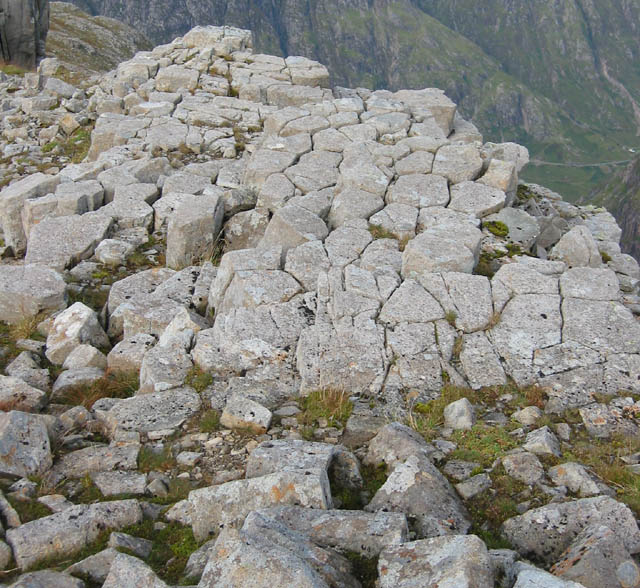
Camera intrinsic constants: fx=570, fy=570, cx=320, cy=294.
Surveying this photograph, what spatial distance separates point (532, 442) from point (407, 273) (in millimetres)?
4139

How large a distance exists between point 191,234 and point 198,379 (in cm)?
487

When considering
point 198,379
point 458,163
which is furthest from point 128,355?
point 458,163

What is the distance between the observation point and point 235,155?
18359 millimetres

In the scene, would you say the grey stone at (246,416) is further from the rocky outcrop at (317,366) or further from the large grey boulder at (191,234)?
the large grey boulder at (191,234)

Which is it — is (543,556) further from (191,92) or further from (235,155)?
(191,92)

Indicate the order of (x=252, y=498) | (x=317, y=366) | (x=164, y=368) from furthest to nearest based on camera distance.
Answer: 1. (x=164, y=368)
2. (x=317, y=366)
3. (x=252, y=498)

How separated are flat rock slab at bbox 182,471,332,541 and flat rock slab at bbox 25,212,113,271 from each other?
901 cm

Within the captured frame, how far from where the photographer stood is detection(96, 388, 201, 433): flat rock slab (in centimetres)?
828

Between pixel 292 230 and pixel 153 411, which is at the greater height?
pixel 292 230

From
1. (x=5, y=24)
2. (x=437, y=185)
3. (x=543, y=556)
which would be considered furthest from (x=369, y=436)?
(x=5, y=24)

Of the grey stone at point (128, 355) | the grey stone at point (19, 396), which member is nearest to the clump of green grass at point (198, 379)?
the grey stone at point (128, 355)

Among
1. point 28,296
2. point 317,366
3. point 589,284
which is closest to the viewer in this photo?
point 317,366

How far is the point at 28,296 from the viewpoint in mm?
11414

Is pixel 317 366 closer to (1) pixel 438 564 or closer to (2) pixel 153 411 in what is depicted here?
(2) pixel 153 411
